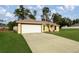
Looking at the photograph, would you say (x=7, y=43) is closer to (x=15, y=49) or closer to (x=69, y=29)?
(x=15, y=49)

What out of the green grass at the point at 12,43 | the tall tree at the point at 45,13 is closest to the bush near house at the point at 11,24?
the green grass at the point at 12,43

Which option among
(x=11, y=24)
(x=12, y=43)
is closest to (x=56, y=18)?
(x=11, y=24)

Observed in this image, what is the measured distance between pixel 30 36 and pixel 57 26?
0.61 metres

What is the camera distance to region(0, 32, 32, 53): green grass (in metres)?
5.44

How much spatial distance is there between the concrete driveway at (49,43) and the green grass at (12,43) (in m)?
0.11

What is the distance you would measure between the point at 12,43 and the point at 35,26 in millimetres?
618

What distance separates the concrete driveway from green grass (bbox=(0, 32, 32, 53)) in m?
0.11

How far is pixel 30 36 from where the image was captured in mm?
5586

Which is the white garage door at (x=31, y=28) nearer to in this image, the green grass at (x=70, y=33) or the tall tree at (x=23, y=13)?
the tall tree at (x=23, y=13)

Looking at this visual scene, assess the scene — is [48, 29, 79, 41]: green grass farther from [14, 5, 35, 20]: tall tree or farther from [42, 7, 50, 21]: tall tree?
[14, 5, 35, 20]: tall tree

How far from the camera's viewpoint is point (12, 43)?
550 centimetres

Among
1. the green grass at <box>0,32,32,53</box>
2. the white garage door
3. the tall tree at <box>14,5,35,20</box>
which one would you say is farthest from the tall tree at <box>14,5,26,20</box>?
the green grass at <box>0,32,32,53</box>

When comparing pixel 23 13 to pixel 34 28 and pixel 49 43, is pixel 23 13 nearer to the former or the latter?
pixel 34 28
